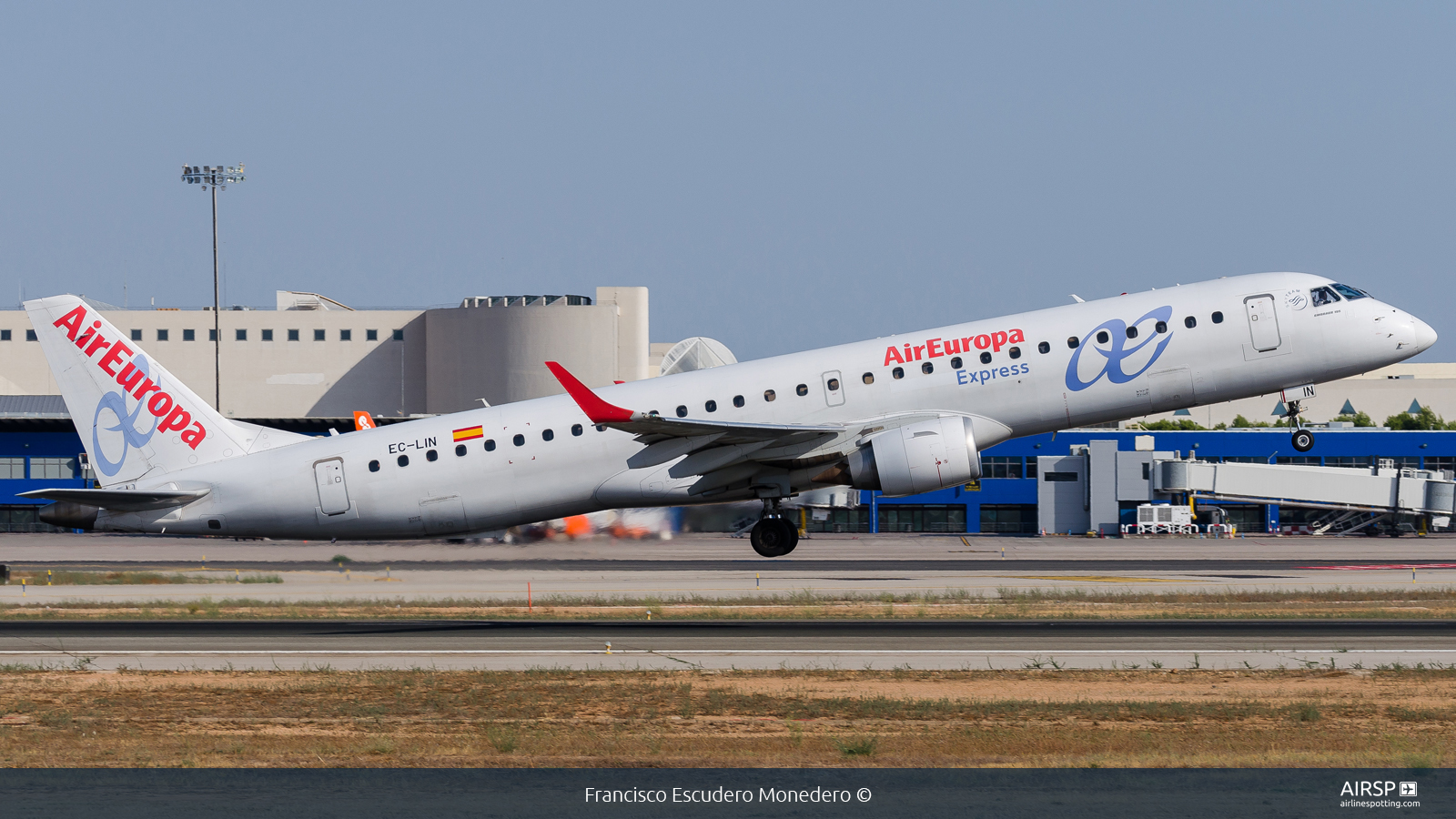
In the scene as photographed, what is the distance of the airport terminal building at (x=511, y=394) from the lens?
9775 centimetres

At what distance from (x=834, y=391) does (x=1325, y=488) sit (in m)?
69.3

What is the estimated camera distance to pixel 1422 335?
1288 inches

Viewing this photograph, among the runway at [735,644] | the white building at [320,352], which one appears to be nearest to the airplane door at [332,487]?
the runway at [735,644]

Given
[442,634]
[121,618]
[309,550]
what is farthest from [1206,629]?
[309,550]

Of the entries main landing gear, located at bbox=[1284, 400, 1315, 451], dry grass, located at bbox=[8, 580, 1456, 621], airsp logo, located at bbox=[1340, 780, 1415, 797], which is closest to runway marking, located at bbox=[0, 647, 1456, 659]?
main landing gear, located at bbox=[1284, 400, 1315, 451]

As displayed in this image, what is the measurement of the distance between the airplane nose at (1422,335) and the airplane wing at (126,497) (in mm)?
29416

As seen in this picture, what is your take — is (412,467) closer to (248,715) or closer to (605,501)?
(605,501)

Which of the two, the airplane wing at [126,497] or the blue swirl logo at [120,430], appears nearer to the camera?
the airplane wing at [126,497]

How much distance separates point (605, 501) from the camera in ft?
112

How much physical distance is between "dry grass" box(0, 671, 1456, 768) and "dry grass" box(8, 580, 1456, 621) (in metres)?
11.9

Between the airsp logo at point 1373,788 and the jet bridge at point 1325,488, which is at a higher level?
the jet bridge at point 1325,488

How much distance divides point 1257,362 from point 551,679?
58.0 ft

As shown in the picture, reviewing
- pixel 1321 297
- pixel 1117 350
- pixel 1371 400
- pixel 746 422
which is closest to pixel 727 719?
pixel 746 422

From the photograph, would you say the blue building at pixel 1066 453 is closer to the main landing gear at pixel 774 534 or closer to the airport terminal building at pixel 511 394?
the airport terminal building at pixel 511 394
